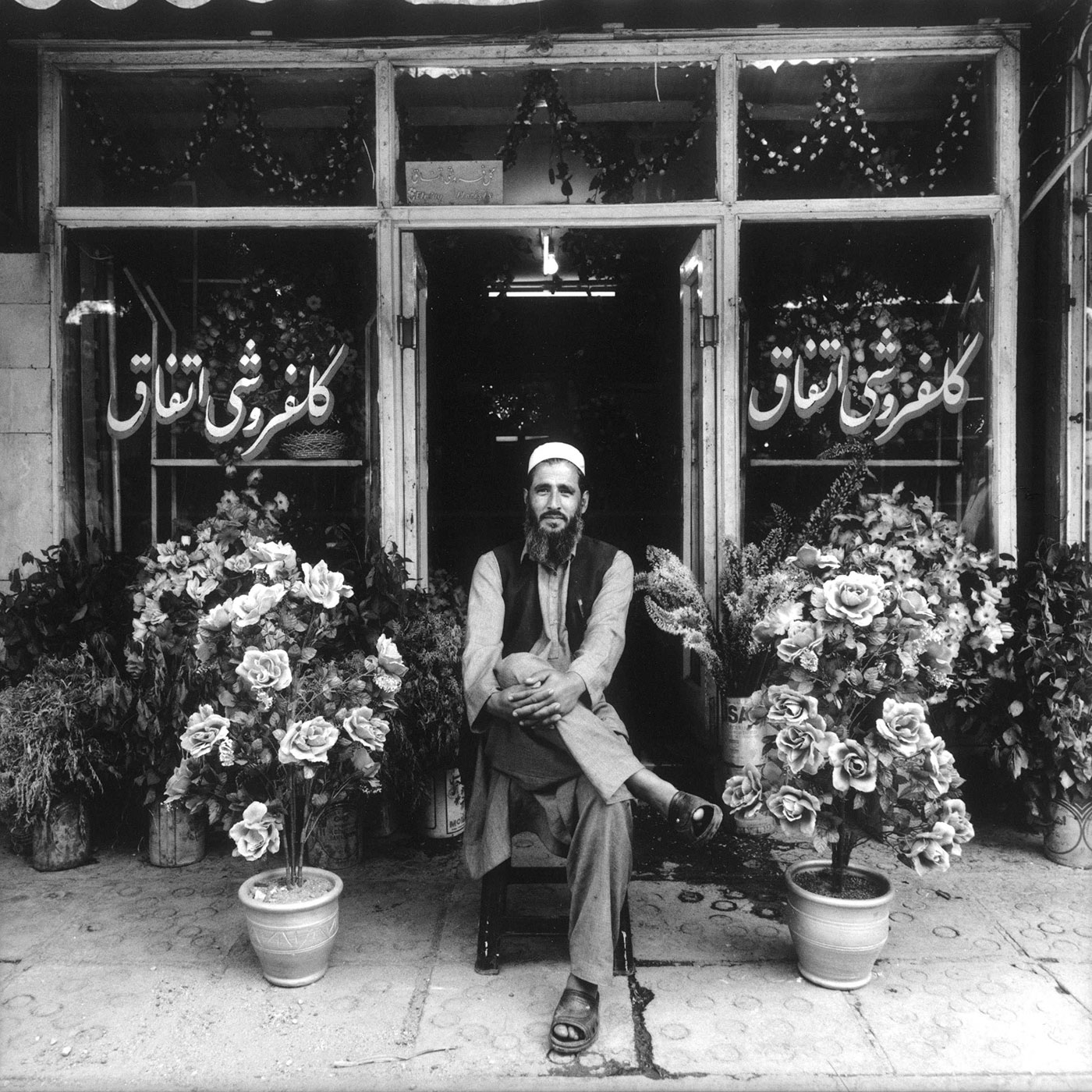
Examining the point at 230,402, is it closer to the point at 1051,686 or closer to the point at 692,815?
the point at 692,815

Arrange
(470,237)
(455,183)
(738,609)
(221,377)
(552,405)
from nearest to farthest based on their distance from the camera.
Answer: (738,609), (455,183), (221,377), (470,237), (552,405)

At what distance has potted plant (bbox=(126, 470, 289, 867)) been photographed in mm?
3846

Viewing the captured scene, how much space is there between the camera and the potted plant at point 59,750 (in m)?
3.78

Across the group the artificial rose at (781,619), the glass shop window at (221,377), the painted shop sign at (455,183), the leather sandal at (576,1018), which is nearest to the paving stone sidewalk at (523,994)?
the leather sandal at (576,1018)

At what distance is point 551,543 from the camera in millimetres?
3400

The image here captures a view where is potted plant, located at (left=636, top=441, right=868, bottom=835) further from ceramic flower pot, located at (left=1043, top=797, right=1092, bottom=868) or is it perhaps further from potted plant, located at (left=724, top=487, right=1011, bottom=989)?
ceramic flower pot, located at (left=1043, top=797, right=1092, bottom=868)

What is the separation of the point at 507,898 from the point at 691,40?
4.16m

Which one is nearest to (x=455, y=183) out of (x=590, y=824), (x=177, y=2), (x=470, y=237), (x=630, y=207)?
(x=470, y=237)

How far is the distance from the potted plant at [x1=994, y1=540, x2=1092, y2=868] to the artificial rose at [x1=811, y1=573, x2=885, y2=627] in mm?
1578

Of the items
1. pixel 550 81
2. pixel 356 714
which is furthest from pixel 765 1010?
pixel 550 81

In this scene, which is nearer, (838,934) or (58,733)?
(838,934)

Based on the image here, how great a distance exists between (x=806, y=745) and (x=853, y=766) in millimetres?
158

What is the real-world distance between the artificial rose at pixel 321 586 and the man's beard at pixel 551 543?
76 centimetres

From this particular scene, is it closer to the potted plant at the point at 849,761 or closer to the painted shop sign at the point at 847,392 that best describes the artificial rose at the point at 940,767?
the potted plant at the point at 849,761
